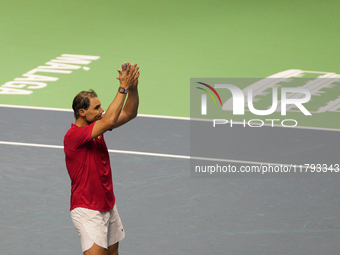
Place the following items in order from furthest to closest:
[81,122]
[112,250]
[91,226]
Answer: [112,250]
[81,122]
[91,226]

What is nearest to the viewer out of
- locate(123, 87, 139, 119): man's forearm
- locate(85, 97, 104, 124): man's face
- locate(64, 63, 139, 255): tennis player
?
locate(64, 63, 139, 255): tennis player

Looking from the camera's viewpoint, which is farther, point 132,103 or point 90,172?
point 132,103

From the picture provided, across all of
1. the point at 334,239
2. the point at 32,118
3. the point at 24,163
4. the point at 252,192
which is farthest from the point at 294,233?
the point at 32,118

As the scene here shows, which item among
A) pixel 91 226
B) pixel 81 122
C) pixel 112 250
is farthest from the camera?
pixel 112 250

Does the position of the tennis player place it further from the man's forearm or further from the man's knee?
the man's knee

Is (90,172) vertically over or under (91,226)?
over

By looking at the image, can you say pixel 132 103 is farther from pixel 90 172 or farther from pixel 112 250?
pixel 112 250

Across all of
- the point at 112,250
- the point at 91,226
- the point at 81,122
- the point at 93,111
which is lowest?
the point at 112,250

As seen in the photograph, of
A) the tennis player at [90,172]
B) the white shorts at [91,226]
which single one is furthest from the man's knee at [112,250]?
the tennis player at [90,172]

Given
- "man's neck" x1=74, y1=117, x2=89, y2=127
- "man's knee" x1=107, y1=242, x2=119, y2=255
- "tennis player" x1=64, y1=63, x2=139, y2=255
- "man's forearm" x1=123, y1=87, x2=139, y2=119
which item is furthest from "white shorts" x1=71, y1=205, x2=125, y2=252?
"man's forearm" x1=123, y1=87, x2=139, y2=119

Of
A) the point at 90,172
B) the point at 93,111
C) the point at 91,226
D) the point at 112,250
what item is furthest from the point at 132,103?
the point at 112,250

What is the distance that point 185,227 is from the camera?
24.6 feet

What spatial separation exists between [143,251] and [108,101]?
20.6ft

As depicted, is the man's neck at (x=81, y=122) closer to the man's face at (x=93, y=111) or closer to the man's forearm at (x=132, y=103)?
the man's face at (x=93, y=111)
